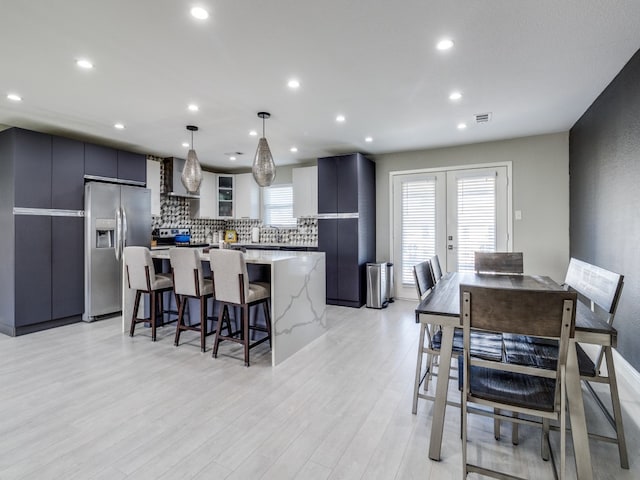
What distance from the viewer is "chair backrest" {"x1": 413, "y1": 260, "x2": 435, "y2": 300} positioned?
2.44m

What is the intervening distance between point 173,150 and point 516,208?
5.36 metres

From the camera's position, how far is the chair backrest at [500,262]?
3445 mm

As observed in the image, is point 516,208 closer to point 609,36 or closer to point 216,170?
point 609,36

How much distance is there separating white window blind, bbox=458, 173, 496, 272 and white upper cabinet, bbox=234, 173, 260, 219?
12.9ft

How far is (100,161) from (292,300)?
11.7 ft

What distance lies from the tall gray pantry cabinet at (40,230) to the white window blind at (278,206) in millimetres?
3294

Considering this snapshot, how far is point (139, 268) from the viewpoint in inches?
145

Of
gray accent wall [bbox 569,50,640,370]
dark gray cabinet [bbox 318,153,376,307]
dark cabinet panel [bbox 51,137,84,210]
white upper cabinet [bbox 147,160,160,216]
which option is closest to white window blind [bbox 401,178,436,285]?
dark gray cabinet [bbox 318,153,376,307]

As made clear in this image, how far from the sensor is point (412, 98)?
132 inches

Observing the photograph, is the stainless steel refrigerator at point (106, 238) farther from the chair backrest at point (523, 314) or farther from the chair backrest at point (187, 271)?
the chair backrest at point (523, 314)

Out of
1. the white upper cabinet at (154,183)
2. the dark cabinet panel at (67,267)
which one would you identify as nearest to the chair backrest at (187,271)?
the dark cabinet panel at (67,267)

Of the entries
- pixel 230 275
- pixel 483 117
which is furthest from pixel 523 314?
pixel 483 117

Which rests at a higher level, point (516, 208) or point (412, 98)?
point (412, 98)

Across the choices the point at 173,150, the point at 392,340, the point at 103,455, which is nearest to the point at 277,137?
the point at 173,150
